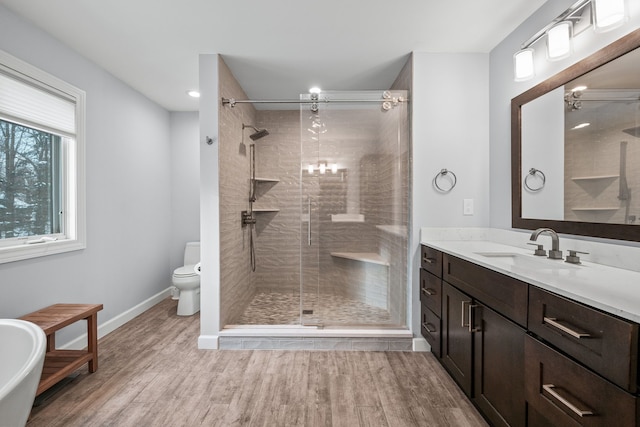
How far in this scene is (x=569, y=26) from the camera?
168 cm

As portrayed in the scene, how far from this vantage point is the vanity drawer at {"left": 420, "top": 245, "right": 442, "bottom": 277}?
7.10ft

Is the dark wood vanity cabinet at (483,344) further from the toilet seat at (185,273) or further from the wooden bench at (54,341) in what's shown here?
the toilet seat at (185,273)

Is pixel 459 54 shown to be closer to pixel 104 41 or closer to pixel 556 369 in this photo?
pixel 556 369

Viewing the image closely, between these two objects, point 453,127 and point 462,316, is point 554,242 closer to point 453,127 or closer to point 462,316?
point 462,316

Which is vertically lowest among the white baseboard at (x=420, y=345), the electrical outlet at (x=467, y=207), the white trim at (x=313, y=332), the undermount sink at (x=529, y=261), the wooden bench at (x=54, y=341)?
the white baseboard at (x=420, y=345)

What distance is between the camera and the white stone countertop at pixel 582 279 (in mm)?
934

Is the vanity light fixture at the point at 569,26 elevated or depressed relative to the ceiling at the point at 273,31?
depressed

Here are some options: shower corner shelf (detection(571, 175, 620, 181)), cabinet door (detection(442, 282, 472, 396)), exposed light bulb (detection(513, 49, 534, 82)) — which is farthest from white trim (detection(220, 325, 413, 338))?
exposed light bulb (detection(513, 49, 534, 82))

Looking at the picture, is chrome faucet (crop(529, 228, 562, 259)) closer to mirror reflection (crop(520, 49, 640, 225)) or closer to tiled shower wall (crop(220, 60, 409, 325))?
mirror reflection (crop(520, 49, 640, 225))

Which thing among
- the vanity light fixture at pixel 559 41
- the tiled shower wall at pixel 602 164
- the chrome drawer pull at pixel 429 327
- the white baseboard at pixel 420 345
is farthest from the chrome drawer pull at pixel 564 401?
the vanity light fixture at pixel 559 41

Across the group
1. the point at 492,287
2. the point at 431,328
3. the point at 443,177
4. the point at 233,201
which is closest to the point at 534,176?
the point at 443,177

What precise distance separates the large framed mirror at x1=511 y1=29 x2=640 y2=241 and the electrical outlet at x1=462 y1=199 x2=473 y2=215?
38 cm

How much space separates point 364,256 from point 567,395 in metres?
1.74

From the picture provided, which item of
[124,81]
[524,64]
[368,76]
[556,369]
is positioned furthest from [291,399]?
[124,81]
